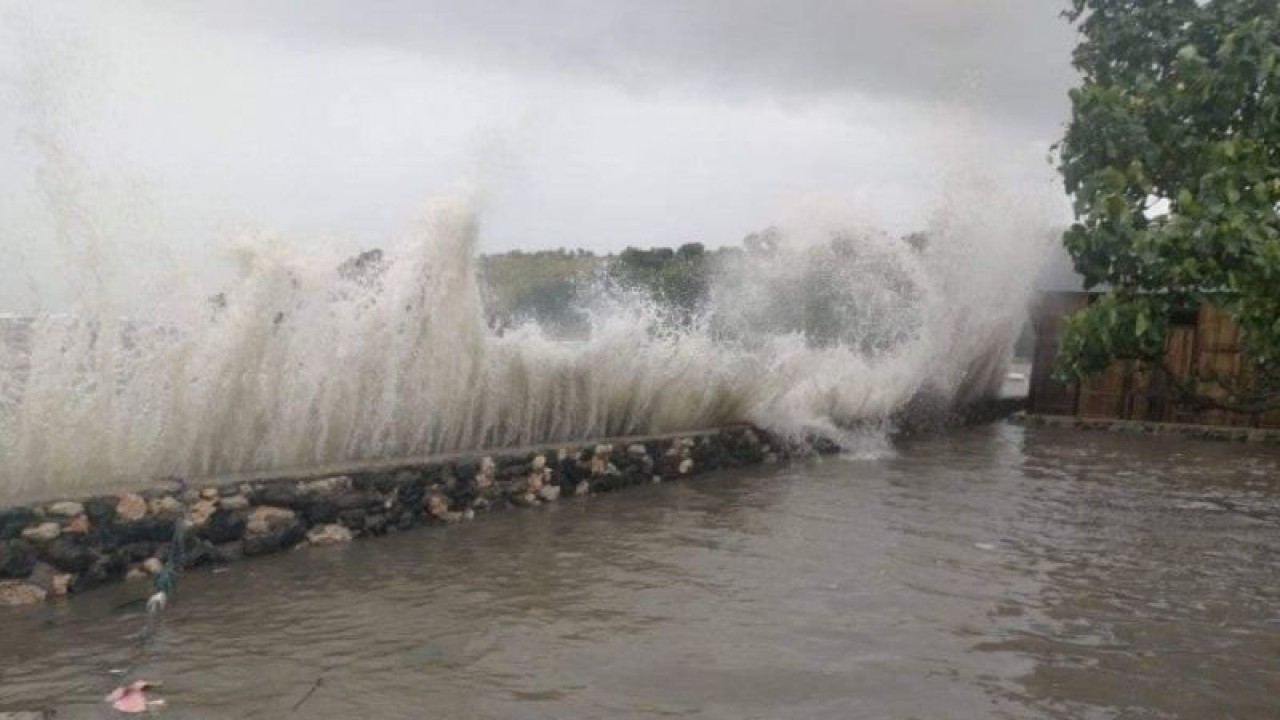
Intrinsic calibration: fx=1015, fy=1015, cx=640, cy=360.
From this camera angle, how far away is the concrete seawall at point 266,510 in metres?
5.21

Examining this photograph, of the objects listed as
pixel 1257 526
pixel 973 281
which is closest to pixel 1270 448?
pixel 973 281

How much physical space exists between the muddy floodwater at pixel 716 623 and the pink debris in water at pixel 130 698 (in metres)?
0.07

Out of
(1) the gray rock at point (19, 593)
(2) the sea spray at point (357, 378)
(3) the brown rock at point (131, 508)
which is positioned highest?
(2) the sea spray at point (357, 378)

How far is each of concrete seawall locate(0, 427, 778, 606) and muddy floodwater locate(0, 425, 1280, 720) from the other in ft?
0.54

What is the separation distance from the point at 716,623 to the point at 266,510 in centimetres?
305

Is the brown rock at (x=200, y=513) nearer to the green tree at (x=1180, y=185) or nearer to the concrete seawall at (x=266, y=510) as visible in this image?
the concrete seawall at (x=266, y=510)

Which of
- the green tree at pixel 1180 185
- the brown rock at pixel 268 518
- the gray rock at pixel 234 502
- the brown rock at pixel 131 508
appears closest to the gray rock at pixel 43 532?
the brown rock at pixel 131 508

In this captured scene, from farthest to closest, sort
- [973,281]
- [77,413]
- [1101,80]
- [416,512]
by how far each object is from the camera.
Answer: [973,281] → [1101,80] → [416,512] → [77,413]

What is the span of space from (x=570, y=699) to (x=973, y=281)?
1431cm

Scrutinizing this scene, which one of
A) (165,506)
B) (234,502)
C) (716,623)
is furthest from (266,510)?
(716,623)

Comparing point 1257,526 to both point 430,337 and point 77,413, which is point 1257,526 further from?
point 77,413

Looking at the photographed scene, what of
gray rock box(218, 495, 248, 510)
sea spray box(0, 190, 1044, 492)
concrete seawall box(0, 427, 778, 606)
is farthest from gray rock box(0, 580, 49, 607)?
gray rock box(218, 495, 248, 510)

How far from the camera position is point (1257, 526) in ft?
26.1

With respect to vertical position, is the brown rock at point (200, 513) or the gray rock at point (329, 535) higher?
the brown rock at point (200, 513)
